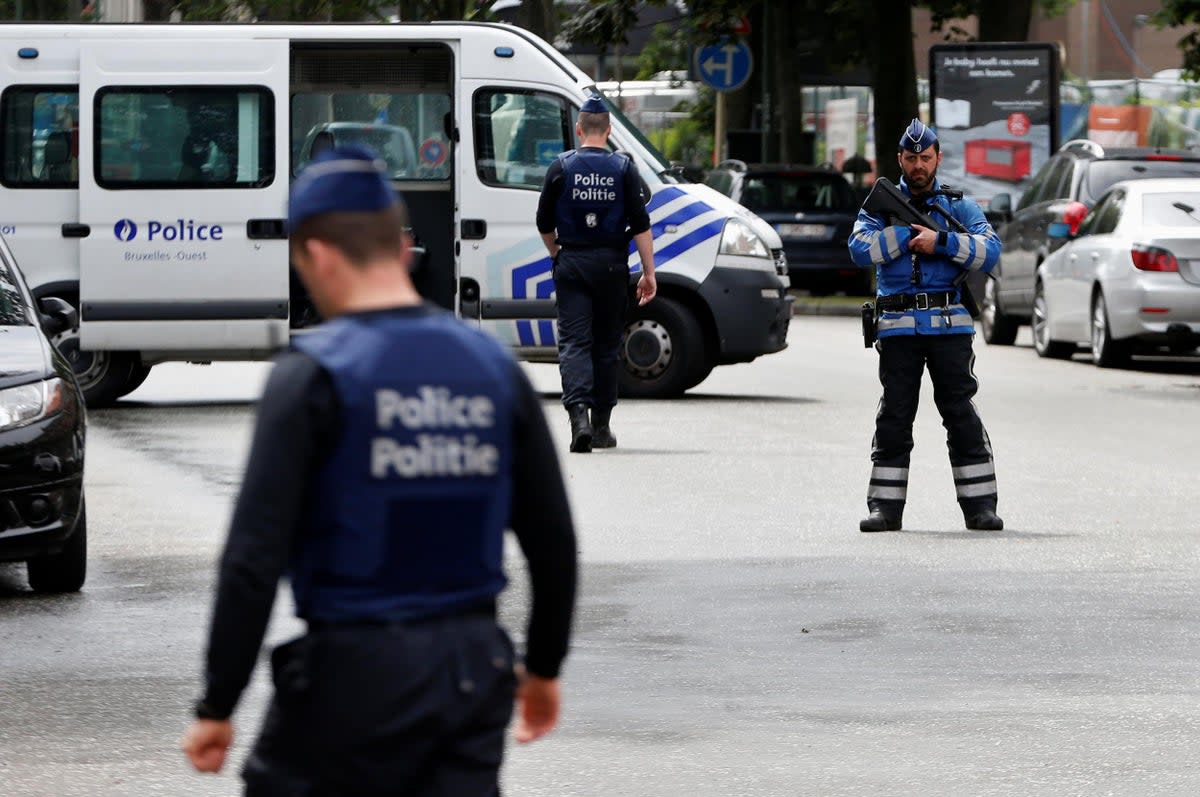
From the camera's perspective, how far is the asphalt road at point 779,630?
19.9 ft

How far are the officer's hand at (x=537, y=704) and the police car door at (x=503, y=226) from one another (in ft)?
42.2

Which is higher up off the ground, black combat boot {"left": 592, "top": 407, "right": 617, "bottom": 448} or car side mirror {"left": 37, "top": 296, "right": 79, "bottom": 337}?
car side mirror {"left": 37, "top": 296, "right": 79, "bottom": 337}

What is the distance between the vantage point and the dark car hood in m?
8.60

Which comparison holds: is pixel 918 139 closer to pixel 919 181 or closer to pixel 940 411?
pixel 919 181

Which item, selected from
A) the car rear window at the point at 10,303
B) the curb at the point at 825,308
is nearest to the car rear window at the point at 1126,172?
the curb at the point at 825,308

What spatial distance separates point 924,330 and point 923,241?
38 centimetres

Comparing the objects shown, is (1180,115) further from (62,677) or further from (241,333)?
(62,677)

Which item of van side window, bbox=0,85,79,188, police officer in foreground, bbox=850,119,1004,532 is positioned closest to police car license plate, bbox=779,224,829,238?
van side window, bbox=0,85,79,188

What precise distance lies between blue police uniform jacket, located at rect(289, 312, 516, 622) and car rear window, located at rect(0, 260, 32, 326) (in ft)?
19.9

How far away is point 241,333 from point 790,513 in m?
6.21

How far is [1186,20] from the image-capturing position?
3009 centimetres

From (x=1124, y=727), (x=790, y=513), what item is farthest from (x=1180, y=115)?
(x=1124, y=727)

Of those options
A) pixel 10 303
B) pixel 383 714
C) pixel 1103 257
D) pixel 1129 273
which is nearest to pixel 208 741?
pixel 383 714

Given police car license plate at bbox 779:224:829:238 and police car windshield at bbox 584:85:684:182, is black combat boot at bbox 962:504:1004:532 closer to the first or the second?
police car windshield at bbox 584:85:684:182
